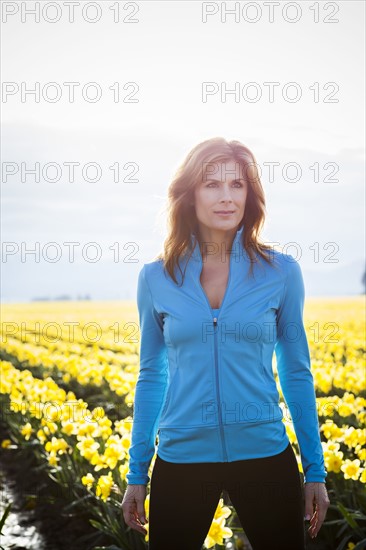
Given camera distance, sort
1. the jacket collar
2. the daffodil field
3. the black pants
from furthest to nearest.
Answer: the daffodil field, the jacket collar, the black pants

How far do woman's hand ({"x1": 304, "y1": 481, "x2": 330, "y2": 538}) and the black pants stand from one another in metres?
0.08

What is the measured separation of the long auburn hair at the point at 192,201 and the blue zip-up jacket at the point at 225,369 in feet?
0.15

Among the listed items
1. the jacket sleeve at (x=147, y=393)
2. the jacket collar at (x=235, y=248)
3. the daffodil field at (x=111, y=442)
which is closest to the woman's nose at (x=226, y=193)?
the jacket collar at (x=235, y=248)

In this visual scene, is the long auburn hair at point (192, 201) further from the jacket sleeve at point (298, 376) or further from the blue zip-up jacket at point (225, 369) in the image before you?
the jacket sleeve at point (298, 376)

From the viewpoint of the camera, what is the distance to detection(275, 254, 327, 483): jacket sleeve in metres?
2.04

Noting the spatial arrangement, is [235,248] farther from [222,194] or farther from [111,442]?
[111,442]

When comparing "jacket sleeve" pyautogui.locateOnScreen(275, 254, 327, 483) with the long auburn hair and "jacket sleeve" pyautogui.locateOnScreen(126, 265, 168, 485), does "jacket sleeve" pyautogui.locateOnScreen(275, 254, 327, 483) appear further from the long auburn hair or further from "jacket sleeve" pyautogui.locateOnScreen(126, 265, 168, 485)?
"jacket sleeve" pyautogui.locateOnScreen(126, 265, 168, 485)

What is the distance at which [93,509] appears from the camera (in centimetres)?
394

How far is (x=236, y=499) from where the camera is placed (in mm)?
1960

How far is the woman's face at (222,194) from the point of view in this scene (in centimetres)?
210

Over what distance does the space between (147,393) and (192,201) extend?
731mm

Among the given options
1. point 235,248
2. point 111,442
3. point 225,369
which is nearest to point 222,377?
point 225,369

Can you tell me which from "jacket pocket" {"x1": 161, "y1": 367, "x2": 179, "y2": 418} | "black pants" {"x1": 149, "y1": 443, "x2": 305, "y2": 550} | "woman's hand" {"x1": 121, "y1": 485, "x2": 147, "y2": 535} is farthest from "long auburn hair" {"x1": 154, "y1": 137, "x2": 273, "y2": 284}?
"woman's hand" {"x1": 121, "y1": 485, "x2": 147, "y2": 535}

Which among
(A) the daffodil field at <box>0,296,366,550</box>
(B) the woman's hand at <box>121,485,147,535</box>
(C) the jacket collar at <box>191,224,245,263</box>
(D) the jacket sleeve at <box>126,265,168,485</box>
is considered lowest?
(A) the daffodil field at <box>0,296,366,550</box>
